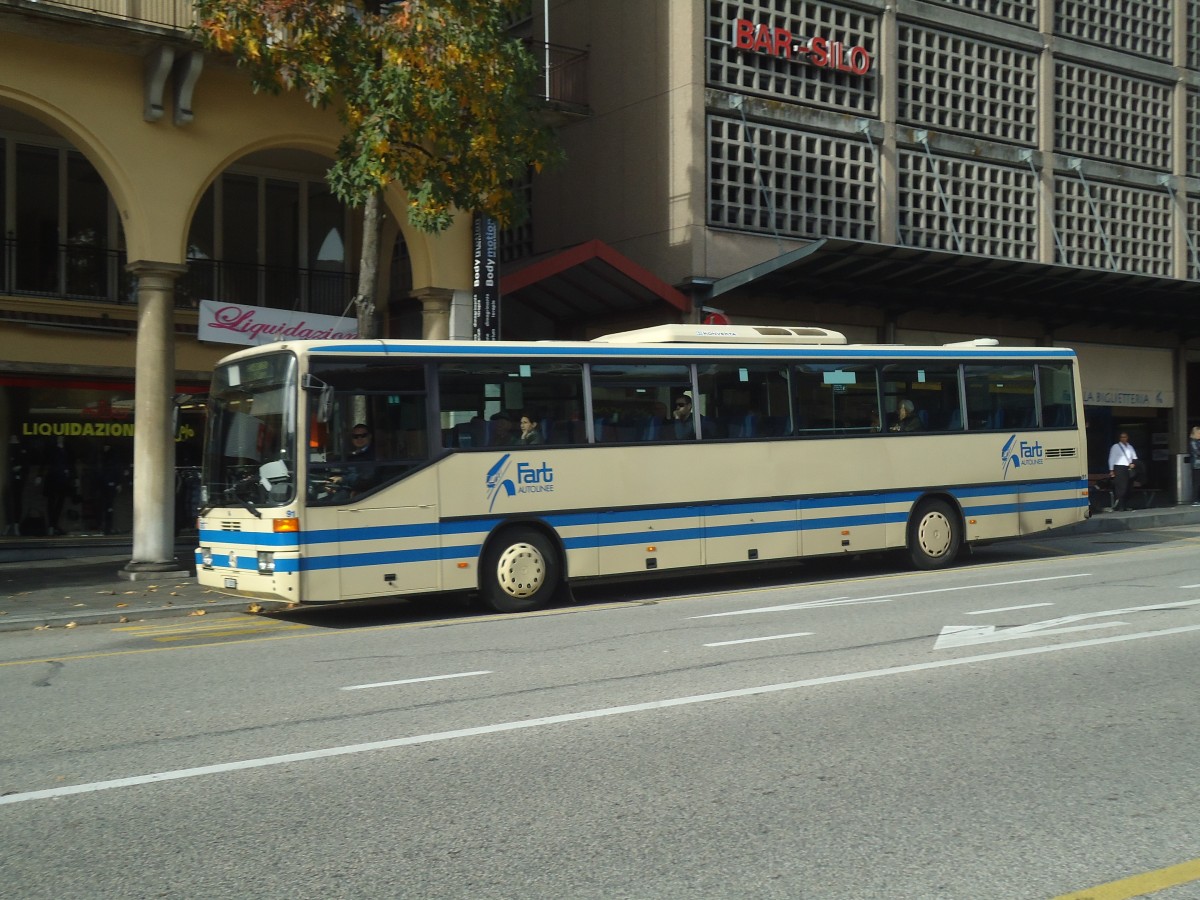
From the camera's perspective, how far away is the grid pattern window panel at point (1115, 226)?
2917cm

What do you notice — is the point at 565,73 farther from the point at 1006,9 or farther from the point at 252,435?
the point at 252,435

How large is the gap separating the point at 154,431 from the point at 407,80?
20.4ft

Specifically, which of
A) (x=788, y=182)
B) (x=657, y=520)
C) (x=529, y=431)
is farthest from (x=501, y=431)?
(x=788, y=182)

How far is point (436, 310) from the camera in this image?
1989 cm

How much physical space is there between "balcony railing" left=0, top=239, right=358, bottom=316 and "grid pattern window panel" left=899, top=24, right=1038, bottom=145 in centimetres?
1199

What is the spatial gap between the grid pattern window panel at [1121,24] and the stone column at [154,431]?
21.2m

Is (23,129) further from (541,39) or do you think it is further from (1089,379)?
(1089,379)

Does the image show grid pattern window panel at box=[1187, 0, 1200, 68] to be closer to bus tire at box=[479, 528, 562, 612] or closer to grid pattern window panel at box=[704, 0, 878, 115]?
grid pattern window panel at box=[704, 0, 878, 115]

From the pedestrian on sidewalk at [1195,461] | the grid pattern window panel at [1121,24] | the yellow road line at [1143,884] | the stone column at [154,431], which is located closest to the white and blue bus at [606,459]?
the stone column at [154,431]

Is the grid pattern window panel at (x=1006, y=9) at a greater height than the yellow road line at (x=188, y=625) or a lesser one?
greater

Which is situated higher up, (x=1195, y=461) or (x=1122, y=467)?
(x=1195, y=461)

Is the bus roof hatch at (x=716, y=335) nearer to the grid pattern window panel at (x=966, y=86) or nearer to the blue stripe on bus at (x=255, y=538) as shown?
the blue stripe on bus at (x=255, y=538)

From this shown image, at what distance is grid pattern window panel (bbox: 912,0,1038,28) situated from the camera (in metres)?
27.3

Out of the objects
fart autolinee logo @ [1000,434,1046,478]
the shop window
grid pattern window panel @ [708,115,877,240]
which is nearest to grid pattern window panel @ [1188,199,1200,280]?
grid pattern window panel @ [708,115,877,240]
